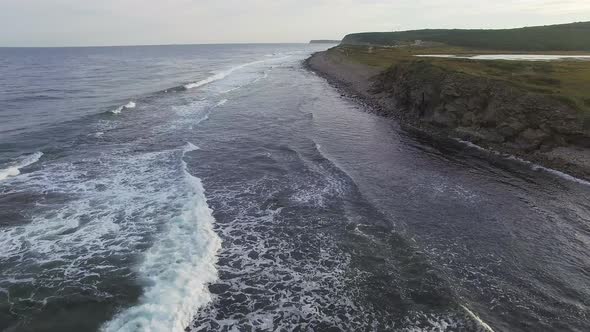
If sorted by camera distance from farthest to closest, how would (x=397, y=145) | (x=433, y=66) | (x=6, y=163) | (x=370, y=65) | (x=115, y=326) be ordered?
1. (x=370, y=65)
2. (x=433, y=66)
3. (x=397, y=145)
4. (x=6, y=163)
5. (x=115, y=326)

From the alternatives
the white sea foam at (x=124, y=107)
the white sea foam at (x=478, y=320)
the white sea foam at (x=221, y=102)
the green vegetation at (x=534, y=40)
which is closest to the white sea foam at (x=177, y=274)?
the white sea foam at (x=478, y=320)

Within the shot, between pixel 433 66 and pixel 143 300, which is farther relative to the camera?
pixel 433 66

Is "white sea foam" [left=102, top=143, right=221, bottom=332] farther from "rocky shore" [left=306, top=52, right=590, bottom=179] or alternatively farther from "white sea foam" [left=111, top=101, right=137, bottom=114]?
"white sea foam" [left=111, top=101, right=137, bottom=114]

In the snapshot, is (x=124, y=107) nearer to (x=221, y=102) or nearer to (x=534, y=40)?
(x=221, y=102)

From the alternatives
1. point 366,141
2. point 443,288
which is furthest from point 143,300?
point 366,141

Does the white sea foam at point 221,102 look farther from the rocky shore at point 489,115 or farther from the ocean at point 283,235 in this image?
the rocky shore at point 489,115

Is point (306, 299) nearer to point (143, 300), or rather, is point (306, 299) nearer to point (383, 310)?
point (383, 310)
